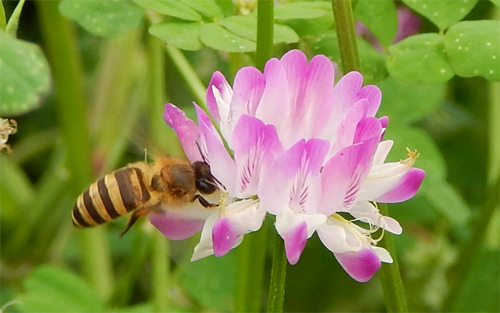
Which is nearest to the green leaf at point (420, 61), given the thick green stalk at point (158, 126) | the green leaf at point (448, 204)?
the thick green stalk at point (158, 126)

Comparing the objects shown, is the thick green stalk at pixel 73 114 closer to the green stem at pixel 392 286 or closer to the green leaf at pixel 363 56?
the green leaf at pixel 363 56

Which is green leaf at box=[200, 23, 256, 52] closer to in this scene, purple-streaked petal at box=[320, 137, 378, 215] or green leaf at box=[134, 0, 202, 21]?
green leaf at box=[134, 0, 202, 21]

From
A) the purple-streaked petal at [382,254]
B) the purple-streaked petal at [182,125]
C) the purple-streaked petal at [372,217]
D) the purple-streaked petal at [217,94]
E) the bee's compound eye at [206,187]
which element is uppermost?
the purple-streaked petal at [217,94]

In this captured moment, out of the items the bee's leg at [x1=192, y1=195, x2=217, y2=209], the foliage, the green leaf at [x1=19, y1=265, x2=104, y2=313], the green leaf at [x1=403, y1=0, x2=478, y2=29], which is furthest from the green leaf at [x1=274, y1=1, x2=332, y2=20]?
the green leaf at [x1=19, y1=265, x2=104, y2=313]

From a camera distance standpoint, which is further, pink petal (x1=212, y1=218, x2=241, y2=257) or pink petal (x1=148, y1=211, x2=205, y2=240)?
pink petal (x1=148, y1=211, x2=205, y2=240)

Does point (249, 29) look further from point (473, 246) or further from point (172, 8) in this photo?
→ point (473, 246)

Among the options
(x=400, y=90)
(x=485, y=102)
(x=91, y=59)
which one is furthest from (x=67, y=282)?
(x=485, y=102)

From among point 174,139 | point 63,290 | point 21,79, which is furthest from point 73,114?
point 21,79
